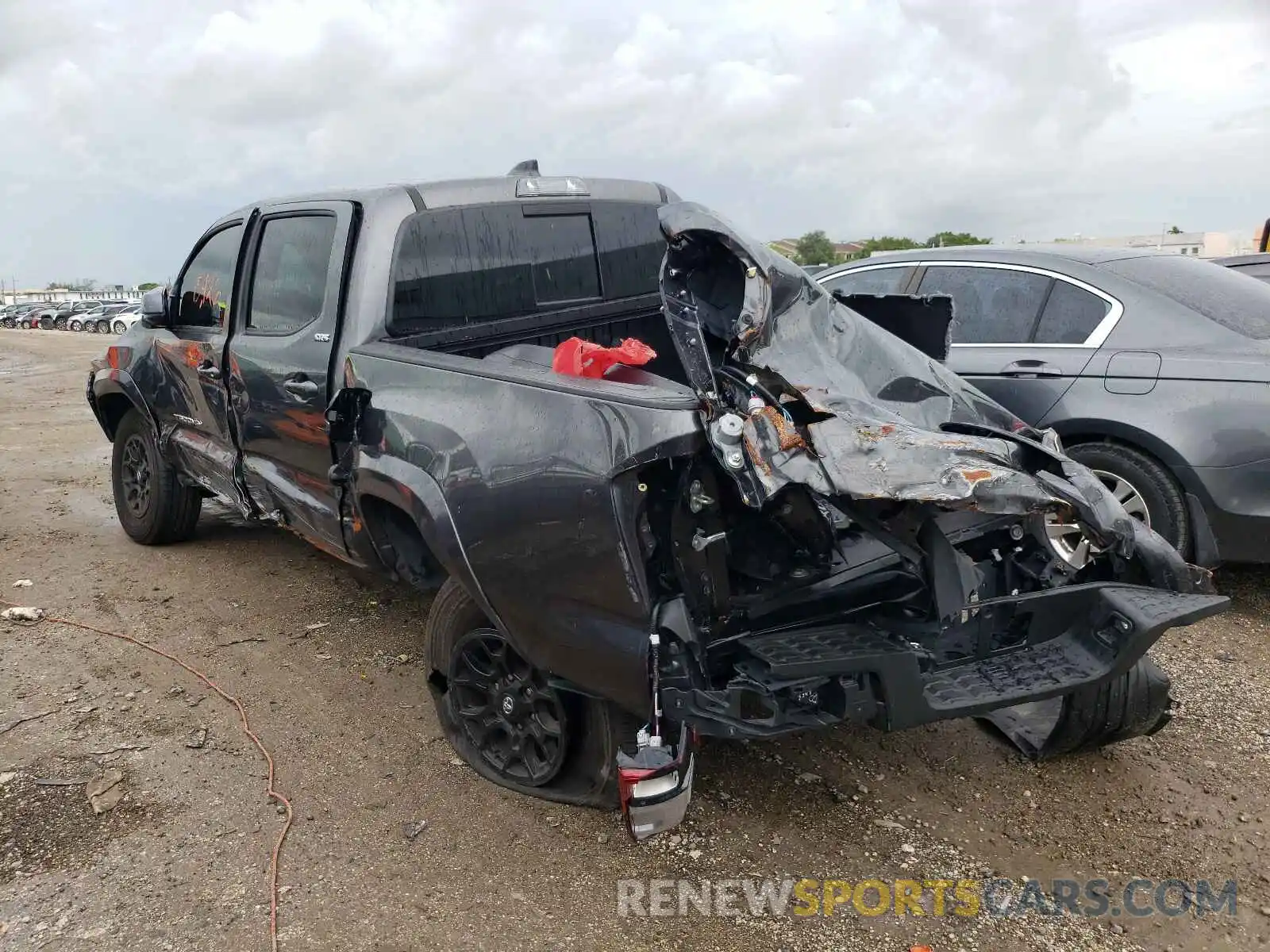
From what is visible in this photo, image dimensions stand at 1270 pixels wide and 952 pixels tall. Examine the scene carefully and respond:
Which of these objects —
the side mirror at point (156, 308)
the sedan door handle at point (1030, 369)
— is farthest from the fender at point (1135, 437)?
the side mirror at point (156, 308)

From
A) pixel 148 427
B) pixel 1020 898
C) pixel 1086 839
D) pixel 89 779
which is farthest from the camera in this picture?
pixel 148 427

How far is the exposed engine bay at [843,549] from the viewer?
2338mm

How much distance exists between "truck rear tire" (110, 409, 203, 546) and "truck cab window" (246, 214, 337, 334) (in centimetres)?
173

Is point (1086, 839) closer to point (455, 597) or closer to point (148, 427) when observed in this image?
point (455, 597)

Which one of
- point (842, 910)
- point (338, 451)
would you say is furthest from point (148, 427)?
point (842, 910)

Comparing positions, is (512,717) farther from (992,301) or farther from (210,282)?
(992,301)

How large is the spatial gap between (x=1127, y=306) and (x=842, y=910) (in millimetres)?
3271

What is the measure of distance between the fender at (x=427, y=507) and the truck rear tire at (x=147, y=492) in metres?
2.89

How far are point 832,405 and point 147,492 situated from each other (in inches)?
183

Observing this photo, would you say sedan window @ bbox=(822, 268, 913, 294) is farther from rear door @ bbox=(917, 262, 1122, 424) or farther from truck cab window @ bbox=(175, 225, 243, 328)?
truck cab window @ bbox=(175, 225, 243, 328)

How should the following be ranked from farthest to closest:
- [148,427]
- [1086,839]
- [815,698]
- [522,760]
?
[148,427], [522,760], [1086,839], [815,698]

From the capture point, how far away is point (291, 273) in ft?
12.8

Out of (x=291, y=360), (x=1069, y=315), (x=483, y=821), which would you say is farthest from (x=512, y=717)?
(x=1069, y=315)

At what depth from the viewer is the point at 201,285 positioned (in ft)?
15.5
